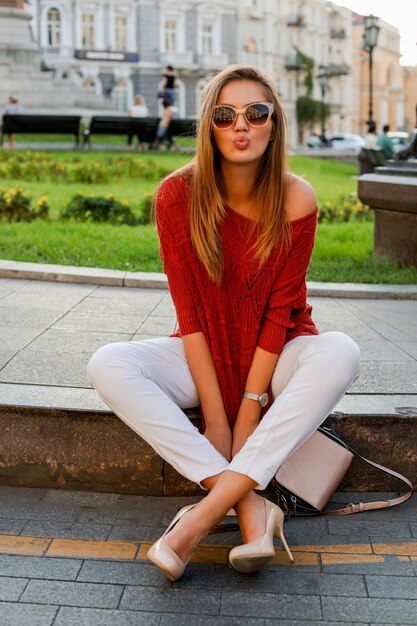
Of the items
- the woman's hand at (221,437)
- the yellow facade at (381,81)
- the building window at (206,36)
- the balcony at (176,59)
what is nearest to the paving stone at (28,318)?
the woman's hand at (221,437)

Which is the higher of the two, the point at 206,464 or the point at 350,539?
the point at 206,464

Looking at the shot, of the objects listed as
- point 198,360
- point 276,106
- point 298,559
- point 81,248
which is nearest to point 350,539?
point 298,559

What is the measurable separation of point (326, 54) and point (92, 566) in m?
80.3

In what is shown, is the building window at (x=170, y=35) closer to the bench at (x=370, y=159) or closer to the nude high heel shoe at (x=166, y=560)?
the bench at (x=370, y=159)

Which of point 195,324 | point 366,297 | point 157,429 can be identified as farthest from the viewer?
point 366,297

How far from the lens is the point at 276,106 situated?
3586mm

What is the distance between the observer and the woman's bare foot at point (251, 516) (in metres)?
3.15

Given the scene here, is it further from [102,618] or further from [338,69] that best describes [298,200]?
[338,69]

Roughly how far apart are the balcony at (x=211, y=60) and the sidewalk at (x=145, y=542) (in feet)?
195

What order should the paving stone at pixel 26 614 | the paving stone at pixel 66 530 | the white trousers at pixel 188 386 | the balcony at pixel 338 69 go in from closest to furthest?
the paving stone at pixel 26 614 → the white trousers at pixel 188 386 → the paving stone at pixel 66 530 → the balcony at pixel 338 69

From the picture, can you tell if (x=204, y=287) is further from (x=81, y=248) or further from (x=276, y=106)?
(x=81, y=248)

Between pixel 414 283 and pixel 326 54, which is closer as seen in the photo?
pixel 414 283

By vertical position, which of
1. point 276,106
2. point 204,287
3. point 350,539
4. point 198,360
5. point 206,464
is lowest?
point 350,539

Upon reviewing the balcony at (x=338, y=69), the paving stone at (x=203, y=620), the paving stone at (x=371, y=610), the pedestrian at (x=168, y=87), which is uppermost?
the balcony at (x=338, y=69)
